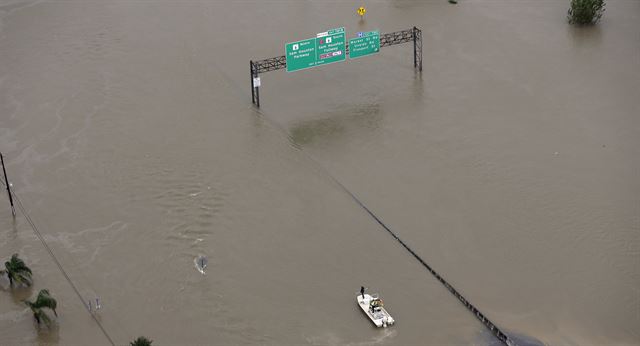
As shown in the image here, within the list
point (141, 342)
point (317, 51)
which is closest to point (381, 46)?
point (317, 51)

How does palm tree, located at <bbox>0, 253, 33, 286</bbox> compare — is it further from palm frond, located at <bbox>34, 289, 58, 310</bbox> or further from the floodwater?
palm frond, located at <bbox>34, 289, 58, 310</bbox>

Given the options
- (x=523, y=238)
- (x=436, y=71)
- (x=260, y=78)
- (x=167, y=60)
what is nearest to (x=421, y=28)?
(x=436, y=71)

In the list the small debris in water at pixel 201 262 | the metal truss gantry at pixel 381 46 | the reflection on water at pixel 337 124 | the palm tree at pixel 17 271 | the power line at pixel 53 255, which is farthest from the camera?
the metal truss gantry at pixel 381 46

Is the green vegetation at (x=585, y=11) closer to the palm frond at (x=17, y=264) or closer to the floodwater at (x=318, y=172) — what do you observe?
the floodwater at (x=318, y=172)

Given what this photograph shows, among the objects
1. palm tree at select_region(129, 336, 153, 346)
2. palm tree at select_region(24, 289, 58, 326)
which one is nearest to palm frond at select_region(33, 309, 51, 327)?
palm tree at select_region(24, 289, 58, 326)

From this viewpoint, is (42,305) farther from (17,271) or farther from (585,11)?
(585,11)

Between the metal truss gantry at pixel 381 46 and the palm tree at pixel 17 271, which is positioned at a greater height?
the metal truss gantry at pixel 381 46

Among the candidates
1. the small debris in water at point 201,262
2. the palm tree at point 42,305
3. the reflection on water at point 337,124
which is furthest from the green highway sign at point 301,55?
the palm tree at point 42,305
